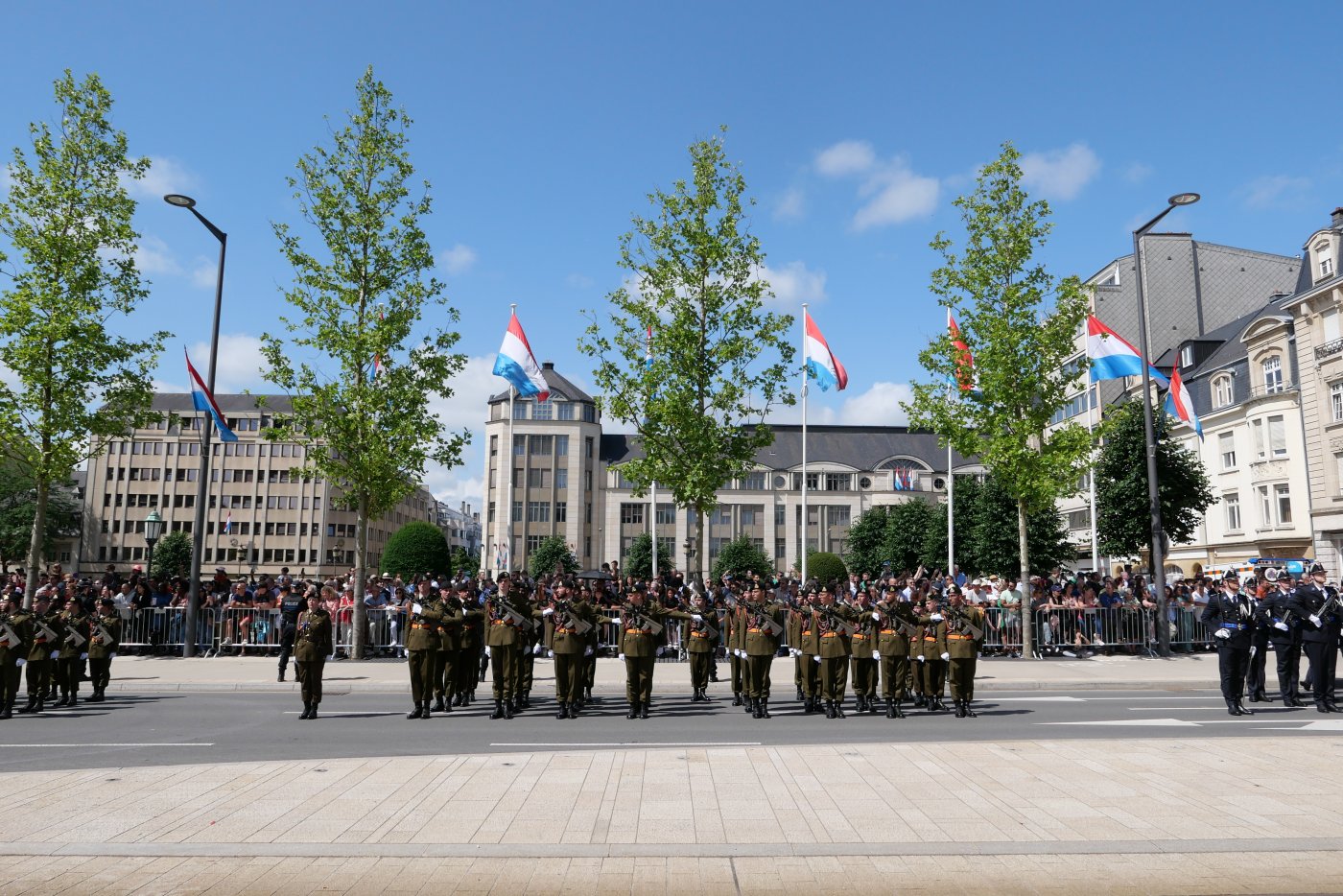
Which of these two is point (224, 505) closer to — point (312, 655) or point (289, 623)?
point (289, 623)

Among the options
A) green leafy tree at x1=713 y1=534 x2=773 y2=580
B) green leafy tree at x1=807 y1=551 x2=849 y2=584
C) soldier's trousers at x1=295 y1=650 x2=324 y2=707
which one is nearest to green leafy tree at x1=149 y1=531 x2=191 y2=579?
green leafy tree at x1=713 y1=534 x2=773 y2=580

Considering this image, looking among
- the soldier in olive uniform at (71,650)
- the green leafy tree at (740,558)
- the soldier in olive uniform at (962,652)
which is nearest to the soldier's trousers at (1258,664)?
the soldier in olive uniform at (962,652)

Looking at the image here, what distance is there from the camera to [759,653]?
42.6 feet

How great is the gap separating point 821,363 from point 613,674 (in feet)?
44.4

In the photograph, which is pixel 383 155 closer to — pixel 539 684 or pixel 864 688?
pixel 539 684

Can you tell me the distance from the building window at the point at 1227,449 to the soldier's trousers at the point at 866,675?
38280 millimetres

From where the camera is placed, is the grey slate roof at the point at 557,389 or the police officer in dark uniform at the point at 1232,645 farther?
the grey slate roof at the point at 557,389

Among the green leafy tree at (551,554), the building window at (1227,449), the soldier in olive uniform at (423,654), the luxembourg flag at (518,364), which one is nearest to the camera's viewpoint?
the soldier in olive uniform at (423,654)

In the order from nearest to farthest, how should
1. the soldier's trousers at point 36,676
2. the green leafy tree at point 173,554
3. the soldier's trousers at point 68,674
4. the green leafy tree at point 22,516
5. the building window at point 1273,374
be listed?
the soldier's trousers at point 36,676 → the soldier's trousers at point 68,674 → the building window at point 1273,374 → the green leafy tree at point 173,554 → the green leafy tree at point 22,516

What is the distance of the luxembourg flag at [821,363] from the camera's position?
2808cm

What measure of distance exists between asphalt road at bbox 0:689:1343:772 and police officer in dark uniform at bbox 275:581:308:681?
172 centimetres

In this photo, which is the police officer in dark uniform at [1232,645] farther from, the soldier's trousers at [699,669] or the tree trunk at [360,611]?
the tree trunk at [360,611]

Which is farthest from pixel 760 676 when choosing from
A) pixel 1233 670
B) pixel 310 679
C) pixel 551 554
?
pixel 551 554

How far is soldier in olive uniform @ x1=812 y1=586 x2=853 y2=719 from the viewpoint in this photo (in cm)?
1290
